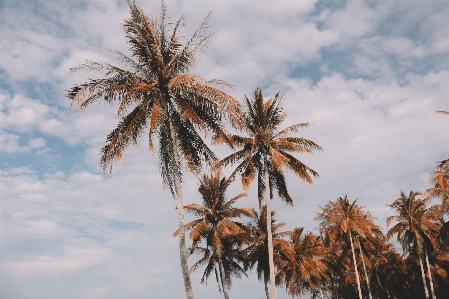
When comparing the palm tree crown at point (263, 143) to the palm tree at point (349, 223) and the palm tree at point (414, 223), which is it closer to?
the palm tree at point (349, 223)

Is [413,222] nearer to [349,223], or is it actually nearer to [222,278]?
[349,223]

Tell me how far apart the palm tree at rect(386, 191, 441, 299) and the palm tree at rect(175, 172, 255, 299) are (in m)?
20.4

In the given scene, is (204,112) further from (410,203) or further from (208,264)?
(410,203)

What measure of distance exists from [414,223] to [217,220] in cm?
2397

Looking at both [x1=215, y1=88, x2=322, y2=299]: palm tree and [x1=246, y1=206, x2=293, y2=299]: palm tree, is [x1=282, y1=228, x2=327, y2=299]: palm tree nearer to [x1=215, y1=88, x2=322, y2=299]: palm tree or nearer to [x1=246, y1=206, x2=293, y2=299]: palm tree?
[x1=246, y1=206, x2=293, y2=299]: palm tree

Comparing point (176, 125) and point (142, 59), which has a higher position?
point (142, 59)

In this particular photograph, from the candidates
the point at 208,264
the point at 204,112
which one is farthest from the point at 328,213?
the point at 204,112

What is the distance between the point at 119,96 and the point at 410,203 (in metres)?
36.3

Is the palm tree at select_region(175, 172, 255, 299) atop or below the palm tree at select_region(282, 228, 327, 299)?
atop

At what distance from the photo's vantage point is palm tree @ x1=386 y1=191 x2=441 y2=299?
37.8m

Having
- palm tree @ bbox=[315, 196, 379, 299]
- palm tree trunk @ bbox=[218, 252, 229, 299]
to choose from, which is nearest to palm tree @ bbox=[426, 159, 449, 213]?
palm tree @ bbox=[315, 196, 379, 299]

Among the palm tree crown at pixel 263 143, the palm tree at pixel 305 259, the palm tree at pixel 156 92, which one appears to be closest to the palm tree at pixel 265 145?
the palm tree crown at pixel 263 143

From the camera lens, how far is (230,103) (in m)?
12.8

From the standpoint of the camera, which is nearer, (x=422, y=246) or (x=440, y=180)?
(x=440, y=180)
